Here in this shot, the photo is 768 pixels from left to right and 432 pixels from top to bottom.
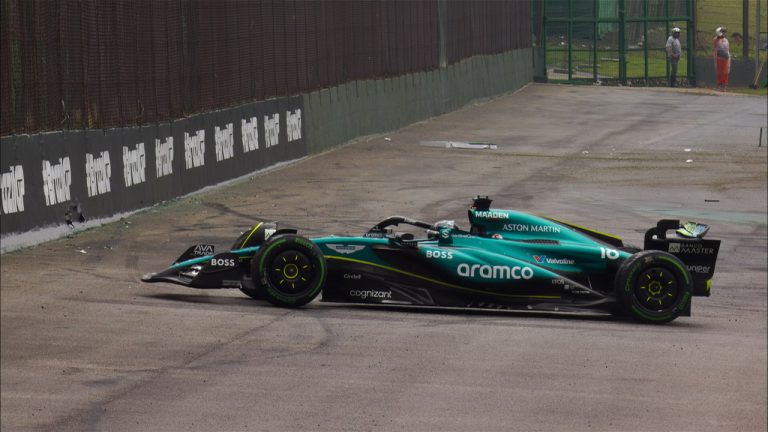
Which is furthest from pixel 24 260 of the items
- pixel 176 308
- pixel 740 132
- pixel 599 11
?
pixel 599 11

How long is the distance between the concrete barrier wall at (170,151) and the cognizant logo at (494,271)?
208 inches

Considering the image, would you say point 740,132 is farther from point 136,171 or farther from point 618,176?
point 136,171

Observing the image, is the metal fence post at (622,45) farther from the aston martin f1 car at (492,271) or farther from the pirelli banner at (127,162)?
the aston martin f1 car at (492,271)

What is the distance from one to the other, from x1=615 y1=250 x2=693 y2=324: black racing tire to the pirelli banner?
6.62 m

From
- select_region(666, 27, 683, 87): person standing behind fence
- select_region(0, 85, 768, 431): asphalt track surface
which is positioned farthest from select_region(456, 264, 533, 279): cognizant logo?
select_region(666, 27, 683, 87): person standing behind fence

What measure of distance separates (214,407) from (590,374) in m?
2.93

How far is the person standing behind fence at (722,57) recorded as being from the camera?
4700 cm

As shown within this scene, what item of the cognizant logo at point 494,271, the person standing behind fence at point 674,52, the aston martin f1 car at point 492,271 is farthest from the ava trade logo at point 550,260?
the person standing behind fence at point 674,52

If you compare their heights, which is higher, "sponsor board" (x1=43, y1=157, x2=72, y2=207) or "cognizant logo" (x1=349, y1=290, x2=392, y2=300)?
"sponsor board" (x1=43, y1=157, x2=72, y2=207)

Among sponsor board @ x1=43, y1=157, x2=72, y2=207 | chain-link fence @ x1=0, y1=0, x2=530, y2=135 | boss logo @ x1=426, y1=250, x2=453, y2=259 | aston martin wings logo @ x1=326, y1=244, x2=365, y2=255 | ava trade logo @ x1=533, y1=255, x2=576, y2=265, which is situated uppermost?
chain-link fence @ x1=0, y1=0, x2=530, y2=135

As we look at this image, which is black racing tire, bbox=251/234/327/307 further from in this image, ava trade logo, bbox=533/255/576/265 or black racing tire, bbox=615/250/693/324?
black racing tire, bbox=615/250/693/324

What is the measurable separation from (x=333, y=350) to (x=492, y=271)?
7.09 feet

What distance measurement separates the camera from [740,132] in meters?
34.3

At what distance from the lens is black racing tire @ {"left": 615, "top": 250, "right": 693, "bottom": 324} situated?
1270 centimetres
